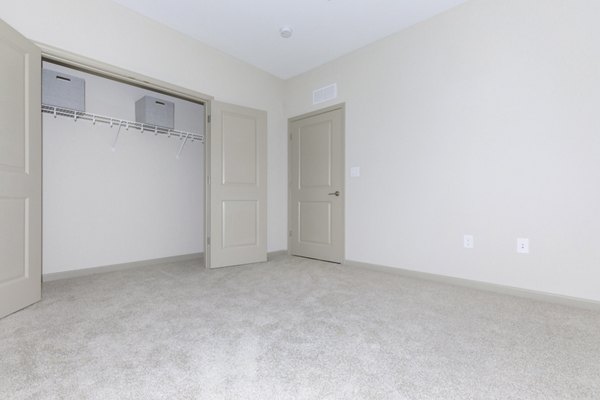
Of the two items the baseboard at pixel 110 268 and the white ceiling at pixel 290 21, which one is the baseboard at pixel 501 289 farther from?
the white ceiling at pixel 290 21

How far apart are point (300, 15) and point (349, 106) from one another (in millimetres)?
1202

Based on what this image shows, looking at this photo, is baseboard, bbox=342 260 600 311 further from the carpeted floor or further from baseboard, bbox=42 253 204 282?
baseboard, bbox=42 253 204 282

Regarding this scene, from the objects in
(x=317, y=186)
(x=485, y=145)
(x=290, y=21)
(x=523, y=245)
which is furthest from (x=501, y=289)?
(x=290, y=21)

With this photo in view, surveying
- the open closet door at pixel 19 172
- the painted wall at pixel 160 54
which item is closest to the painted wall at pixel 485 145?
the painted wall at pixel 160 54

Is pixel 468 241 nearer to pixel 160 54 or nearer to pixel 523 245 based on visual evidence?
pixel 523 245

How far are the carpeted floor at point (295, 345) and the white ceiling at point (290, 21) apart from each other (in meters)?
2.75

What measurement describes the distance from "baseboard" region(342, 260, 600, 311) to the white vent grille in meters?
2.28

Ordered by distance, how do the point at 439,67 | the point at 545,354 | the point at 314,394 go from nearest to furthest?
the point at 314,394, the point at 545,354, the point at 439,67

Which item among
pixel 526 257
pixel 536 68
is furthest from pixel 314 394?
pixel 536 68

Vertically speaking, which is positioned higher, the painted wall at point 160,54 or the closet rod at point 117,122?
the painted wall at point 160,54

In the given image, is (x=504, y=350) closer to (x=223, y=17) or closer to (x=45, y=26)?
(x=223, y=17)

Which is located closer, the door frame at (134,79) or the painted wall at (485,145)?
the painted wall at (485,145)

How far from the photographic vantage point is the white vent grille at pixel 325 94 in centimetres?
411

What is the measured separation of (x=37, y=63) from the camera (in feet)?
7.95
